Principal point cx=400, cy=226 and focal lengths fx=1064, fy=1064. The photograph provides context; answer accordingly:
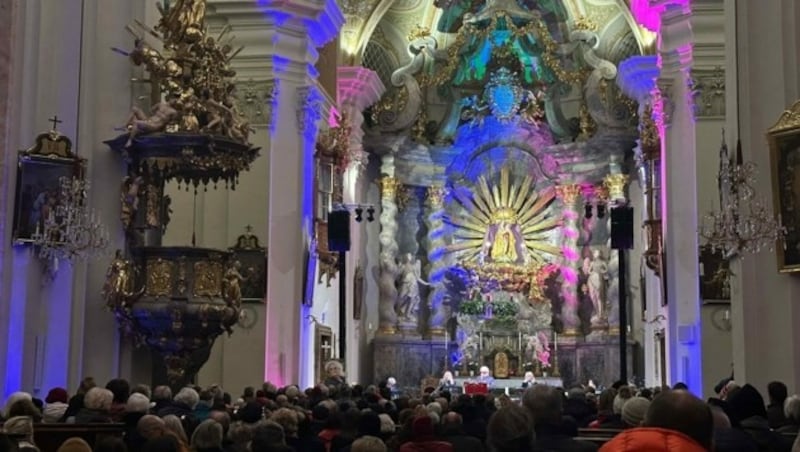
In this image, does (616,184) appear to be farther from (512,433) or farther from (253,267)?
(512,433)

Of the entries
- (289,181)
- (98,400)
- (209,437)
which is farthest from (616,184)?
(209,437)

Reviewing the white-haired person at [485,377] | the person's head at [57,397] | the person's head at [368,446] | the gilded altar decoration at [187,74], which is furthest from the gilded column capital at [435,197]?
the person's head at [368,446]

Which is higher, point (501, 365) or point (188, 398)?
point (188, 398)

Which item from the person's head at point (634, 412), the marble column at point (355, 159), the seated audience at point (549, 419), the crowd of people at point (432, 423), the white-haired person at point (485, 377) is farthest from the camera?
the white-haired person at point (485, 377)

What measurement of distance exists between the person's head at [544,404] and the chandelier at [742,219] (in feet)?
16.9

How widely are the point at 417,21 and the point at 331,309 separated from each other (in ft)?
26.0

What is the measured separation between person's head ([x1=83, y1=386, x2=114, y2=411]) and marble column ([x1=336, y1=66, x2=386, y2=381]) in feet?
46.5

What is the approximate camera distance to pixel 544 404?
4312 mm

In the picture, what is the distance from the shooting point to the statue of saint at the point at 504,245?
25.1 meters

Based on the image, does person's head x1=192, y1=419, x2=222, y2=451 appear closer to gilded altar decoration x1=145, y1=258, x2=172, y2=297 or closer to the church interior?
the church interior

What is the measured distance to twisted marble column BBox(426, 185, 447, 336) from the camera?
2495 centimetres

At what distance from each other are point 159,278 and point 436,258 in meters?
15.3

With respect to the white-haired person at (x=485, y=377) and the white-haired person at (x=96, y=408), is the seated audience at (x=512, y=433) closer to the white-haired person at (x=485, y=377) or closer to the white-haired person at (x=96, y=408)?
the white-haired person at (x=96, y=408)

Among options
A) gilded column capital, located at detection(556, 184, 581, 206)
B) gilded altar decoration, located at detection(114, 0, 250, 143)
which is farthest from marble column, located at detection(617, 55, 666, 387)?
gilded altar decoration, located at detection(114, 0, 250, 143)
